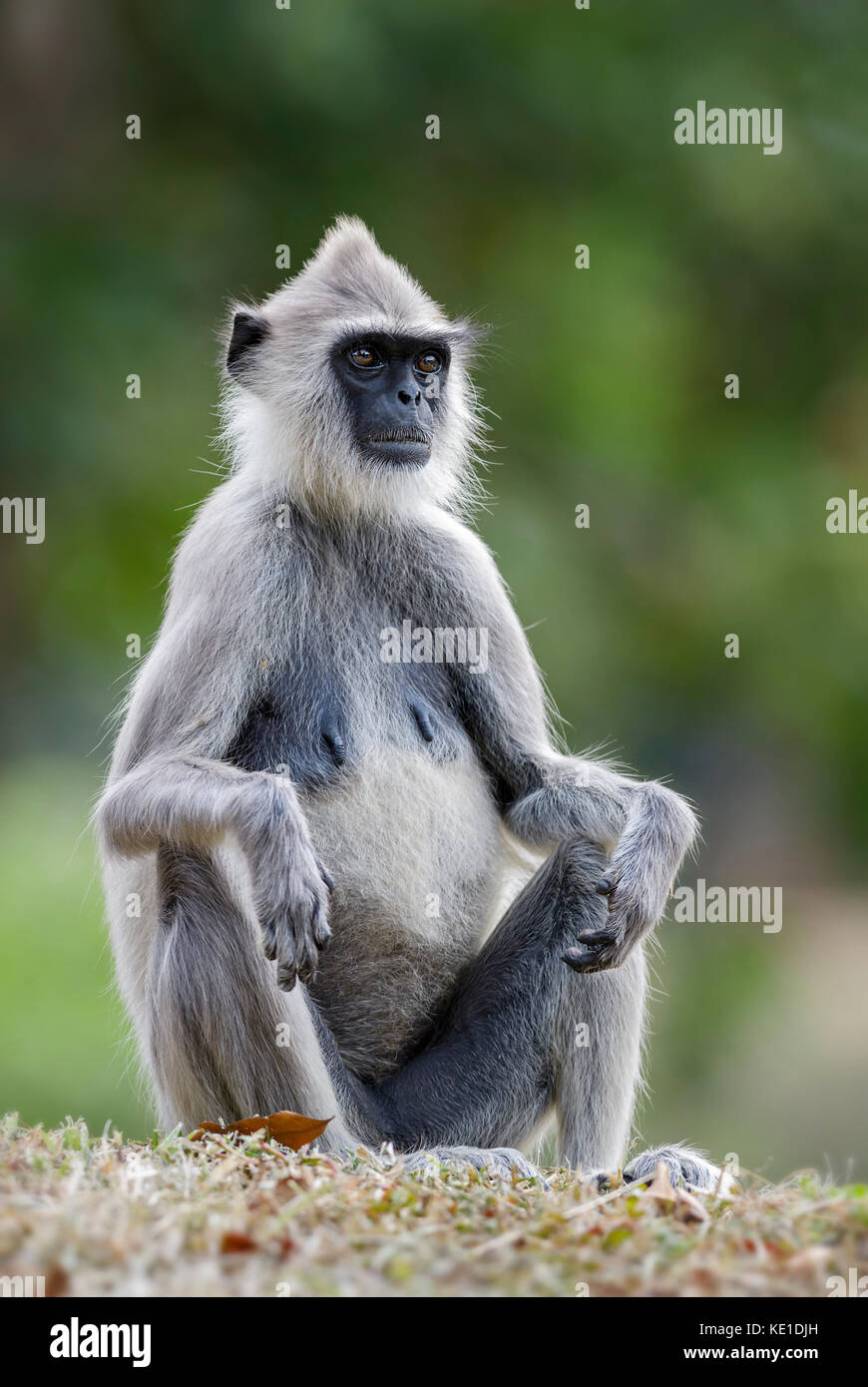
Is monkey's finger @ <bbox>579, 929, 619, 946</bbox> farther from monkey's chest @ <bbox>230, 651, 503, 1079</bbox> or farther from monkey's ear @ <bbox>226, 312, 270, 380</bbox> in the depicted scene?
monkey's ear @ <bbox>226, 312, 270, 380</bbox>

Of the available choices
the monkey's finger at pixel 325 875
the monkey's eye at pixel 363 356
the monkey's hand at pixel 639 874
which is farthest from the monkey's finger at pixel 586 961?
the monkey's eye at pixel 363 356

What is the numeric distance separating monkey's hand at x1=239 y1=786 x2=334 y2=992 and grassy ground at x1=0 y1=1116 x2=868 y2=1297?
0.53 metres

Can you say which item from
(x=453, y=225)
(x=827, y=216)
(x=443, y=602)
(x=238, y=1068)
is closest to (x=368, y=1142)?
(x=238, y=1068)

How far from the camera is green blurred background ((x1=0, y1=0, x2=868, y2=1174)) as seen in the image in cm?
1559

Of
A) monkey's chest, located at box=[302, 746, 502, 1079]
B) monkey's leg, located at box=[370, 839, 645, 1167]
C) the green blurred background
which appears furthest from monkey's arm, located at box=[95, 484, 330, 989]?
the green blurred background

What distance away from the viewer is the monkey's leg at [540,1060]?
227 inches

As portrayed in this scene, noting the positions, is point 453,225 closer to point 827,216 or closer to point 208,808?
point 827,216

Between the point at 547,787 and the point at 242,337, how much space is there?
213cm

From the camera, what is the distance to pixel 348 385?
642 cm

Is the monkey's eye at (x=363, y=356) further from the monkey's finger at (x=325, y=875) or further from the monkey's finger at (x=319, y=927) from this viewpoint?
the monkey's finger at (x=319, y=927)

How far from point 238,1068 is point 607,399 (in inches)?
508

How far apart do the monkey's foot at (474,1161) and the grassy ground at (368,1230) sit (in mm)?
88

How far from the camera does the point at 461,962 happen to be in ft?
19.9

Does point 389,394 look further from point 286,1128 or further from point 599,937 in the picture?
point 286,1128
